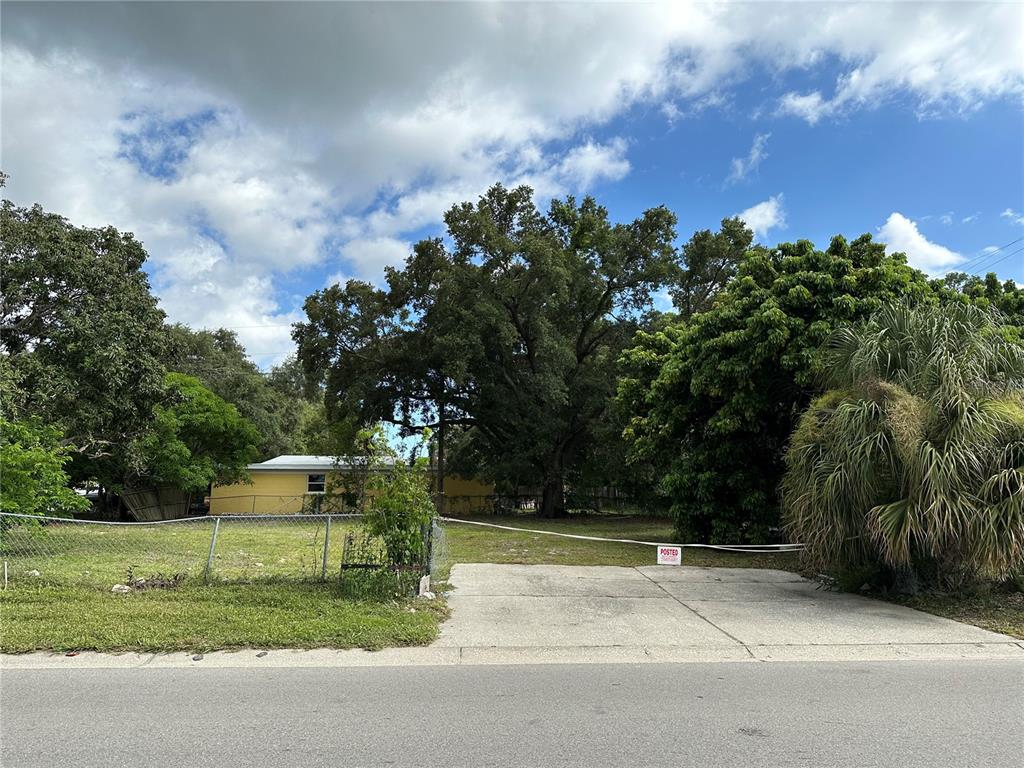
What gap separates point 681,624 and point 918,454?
3745mm

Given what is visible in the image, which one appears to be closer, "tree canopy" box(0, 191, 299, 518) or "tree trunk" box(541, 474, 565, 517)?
"tree canopy" box(0, 191, 299, 518)

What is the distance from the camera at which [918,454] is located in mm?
8141

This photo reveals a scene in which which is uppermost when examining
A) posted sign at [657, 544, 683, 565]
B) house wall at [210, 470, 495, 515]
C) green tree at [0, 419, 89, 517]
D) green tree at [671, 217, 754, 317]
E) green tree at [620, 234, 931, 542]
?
green tree at [671, 217, 754, 317]

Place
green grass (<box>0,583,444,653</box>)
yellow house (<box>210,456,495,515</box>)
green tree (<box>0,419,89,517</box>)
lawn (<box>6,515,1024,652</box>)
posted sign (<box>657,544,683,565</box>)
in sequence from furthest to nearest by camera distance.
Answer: yellow house (<box>210,456,495,515</box>) → green tree (<box>0,419,89,517</box>) → posted sign (<box>657,544,683,565</box>) → lawn (<box>6,515,1024,652</box>) → green grass (<box>0,583,444,653</box>)

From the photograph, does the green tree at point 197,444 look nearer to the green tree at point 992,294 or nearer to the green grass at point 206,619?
the green grass at point 206,619

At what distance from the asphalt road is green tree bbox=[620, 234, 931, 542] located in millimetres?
7989

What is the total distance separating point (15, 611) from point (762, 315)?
1243 centimetres

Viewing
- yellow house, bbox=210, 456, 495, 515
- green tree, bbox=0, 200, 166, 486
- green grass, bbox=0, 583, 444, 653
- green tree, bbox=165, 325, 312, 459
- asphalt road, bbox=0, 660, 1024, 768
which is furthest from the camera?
green tree, bbox=165, 325, 312, 459

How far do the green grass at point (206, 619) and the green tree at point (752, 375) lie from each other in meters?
8.50

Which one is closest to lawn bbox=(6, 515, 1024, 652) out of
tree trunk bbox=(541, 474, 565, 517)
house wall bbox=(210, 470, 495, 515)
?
tree trunk bbox=(541, 474, 565, 517)

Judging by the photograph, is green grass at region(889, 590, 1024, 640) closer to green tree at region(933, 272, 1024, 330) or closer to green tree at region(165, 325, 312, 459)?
green tree at region(933, 272, 1024, 330)

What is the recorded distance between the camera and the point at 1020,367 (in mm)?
9062

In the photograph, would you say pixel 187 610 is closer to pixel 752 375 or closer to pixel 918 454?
pixel 918 454

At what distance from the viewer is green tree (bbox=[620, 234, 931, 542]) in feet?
42.0
